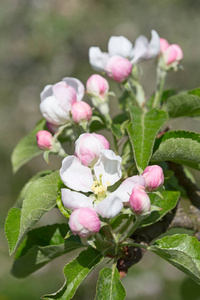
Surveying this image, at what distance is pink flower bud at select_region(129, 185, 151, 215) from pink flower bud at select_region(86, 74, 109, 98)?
1.35 feet

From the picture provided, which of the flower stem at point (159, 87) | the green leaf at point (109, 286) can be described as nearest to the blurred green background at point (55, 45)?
the flower stem at point (159, 87)

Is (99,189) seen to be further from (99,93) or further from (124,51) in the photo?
(124,51)

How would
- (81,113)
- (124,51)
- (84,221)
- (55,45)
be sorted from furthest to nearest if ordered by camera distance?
1. (55,45)
2. (124,51)
3. (81,113)
4. (84,221)

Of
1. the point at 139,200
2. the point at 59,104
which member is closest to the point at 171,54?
the point at 59,104

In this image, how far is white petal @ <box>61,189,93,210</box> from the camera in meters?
0.92

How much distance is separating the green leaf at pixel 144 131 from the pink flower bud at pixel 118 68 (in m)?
0.12

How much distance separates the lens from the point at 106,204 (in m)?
0.89

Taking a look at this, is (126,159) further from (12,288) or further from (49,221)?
(49,221)

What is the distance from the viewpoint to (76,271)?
1.04 meters

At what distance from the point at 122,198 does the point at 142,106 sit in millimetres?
450

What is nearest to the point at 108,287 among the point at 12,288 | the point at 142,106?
the point at 142,106

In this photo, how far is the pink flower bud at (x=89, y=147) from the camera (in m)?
0.98

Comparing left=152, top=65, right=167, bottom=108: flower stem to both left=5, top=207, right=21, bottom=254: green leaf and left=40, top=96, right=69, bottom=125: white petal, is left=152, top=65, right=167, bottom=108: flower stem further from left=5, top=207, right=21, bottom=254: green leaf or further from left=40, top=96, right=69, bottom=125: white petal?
left=5, top=207, right=21, bottom=254: green leaf

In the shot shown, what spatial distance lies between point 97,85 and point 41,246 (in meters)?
0.48
